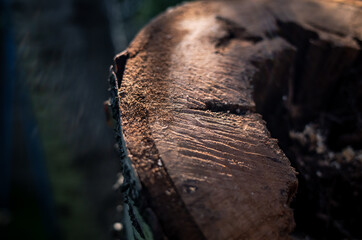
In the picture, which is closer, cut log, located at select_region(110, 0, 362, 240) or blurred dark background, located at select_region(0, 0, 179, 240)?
cut log, located at select_region(110, 0, 362, 240)

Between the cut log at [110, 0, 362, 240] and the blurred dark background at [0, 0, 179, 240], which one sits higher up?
the cut log at [110, 0, 362, 240]

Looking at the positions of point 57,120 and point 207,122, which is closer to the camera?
point 207,122

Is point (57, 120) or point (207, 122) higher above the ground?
point (207, 122)

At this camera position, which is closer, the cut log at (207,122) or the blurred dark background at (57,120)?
the cut log at (207,122)

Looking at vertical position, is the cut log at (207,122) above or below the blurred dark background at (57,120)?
above

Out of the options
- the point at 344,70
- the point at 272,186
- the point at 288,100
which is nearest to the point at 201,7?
the point at 288,100

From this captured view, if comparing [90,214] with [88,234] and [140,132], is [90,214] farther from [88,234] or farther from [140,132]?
[140,132]
